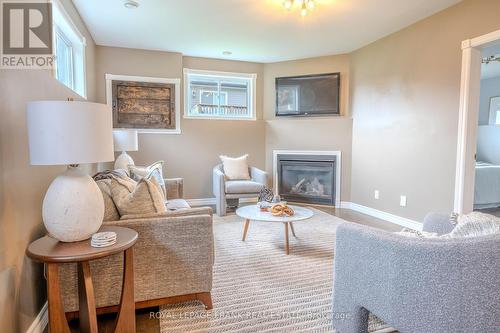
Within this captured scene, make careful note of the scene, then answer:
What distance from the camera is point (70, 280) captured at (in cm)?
171

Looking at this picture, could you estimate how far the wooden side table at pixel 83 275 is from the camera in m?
1.35

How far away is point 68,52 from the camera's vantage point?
11.2ft

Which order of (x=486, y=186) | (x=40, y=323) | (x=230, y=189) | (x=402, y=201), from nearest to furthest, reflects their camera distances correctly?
(x=40, y=323) < (x=402, y=201) < (x=230, y=189) < (x=486, y=186)

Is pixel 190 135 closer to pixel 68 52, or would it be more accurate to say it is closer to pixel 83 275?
pixel 68 52

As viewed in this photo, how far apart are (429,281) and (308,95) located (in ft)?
14.0

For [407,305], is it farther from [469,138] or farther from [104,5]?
[104,5]

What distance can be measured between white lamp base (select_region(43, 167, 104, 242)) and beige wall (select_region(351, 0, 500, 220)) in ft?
11.5

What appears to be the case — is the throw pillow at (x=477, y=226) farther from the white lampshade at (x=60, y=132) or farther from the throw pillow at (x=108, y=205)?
the throw pillow at (x=108, y=205)

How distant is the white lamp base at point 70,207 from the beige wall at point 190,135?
351cm

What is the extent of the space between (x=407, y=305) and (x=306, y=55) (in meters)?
4.46

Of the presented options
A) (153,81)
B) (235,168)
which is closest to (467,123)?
(235,168)

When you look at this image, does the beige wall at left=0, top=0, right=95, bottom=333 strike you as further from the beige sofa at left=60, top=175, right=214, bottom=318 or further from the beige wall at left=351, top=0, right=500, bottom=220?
the beige wall at left=351, top=0, right=500, bottom=220

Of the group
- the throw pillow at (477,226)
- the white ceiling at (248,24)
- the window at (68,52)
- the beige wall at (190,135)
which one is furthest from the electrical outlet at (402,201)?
the window at (68,52)

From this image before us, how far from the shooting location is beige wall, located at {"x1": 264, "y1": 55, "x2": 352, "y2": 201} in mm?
4980
